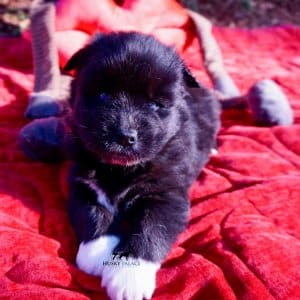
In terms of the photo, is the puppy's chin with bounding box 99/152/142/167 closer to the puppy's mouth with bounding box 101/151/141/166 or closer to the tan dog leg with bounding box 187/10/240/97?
the puppy's mouth with bounding box 101/151/141/166

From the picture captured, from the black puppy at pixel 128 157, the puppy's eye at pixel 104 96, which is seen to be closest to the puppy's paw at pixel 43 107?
the black puppy at pixel 128 157

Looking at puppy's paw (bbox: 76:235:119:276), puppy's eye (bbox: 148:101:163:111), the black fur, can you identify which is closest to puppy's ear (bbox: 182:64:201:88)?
the black fur

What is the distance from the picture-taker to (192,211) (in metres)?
2.74

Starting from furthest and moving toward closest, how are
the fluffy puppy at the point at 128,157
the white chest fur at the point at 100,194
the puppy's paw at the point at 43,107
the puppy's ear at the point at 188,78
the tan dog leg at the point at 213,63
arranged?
the tan dog leg at the point at 213,63 → the puppy's paw at the point at 43,107 → the puppy's ear at the point at 188,78 → the white chest fur at the point at 100,194 → the fluffy puppy at the point at 128,157

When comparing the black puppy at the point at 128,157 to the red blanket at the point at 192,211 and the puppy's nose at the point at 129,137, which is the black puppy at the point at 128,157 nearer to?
the puppy's nose at the point at 129,137

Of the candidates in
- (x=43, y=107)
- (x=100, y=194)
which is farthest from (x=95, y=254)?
(x=43, y=107)

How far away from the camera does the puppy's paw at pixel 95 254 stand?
2.22 m

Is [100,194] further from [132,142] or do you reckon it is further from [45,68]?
[45,68]

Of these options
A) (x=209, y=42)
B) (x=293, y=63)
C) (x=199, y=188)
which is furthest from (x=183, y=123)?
(x=293, y=63)

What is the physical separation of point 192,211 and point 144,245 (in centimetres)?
59

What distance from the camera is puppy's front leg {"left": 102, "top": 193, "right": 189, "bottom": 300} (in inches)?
82.5

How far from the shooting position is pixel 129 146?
2.21 meters

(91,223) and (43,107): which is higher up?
(91,223)

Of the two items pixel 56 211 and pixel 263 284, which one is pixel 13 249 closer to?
pixel 56 211
